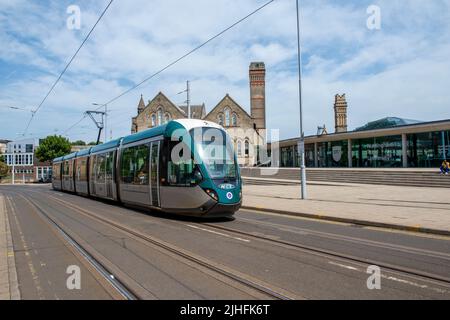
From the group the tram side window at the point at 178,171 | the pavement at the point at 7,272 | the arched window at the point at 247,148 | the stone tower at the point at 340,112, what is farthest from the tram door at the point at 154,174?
the stone tower at the point at 340,112

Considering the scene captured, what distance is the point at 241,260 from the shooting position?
6.69 m

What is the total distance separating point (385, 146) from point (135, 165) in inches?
1154

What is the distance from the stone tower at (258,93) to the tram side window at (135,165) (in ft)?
158

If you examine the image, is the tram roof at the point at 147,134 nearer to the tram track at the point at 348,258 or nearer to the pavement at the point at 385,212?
the tram track at the point at 348,258

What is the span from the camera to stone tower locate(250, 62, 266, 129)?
62.0 metres

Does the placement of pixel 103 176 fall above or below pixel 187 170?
below

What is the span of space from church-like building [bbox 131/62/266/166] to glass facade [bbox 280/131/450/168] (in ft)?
44.7

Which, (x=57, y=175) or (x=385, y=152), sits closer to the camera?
(x=57, y=175)

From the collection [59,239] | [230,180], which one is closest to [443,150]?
[230,180]

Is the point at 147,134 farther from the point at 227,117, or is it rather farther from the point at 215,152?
the point at 227,117

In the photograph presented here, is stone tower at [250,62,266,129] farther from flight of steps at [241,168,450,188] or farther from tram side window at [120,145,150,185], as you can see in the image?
tram side window at [120,145,150,185]

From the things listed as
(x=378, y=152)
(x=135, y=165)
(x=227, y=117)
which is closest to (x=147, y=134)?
(x=135, y=165)

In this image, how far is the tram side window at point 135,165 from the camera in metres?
13.4

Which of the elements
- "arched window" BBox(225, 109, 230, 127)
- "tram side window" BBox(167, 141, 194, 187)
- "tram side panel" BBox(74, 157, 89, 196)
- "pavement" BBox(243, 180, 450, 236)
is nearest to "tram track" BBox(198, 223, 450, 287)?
"tram side window" BBox(167, 141, 194, 187)
